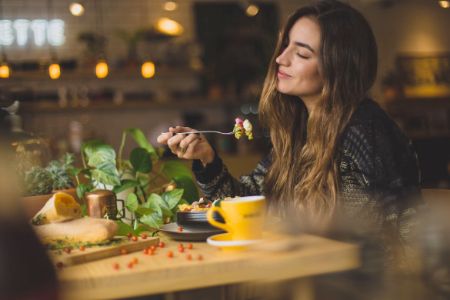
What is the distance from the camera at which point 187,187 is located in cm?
230

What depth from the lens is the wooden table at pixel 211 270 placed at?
3.66 ft

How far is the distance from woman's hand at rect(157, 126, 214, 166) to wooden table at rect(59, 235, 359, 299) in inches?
31.0

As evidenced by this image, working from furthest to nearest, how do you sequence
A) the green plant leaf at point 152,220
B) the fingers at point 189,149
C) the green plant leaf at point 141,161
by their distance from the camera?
the green plant leaf at point 141,161
the fingers at point 189,149
the green plant leaf at point 152,220

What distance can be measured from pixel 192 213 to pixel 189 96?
19.2 feet

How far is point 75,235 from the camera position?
1.43m

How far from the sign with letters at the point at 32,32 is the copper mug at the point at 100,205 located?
5745 mm

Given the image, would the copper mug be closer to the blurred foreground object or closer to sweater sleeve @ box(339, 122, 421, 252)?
sweater sleeve @ box(339, 122, 421, 252)

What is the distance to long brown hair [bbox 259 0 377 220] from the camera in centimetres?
213

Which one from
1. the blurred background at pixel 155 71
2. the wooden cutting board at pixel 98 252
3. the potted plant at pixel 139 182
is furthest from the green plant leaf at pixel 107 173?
the blurred background at pixel 155 71

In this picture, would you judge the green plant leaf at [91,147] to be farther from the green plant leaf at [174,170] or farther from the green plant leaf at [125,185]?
the green plant leaf at [174,170]

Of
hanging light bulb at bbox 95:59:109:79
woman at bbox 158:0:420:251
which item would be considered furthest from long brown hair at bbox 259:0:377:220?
hanging light bulb at bbox 95:59:109:79

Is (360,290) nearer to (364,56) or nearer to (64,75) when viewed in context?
(364,56)

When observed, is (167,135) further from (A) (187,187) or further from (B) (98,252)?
(B) (98,252)

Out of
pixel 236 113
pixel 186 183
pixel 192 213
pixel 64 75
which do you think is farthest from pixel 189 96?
pixel 192 213
